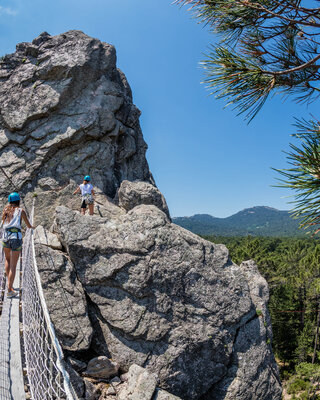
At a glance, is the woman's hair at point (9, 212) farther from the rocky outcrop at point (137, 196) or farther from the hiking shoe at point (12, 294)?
the rocky outcrop at point (137, 196)

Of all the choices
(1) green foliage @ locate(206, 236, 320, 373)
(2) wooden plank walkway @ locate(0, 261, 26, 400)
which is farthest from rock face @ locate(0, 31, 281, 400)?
(1) green foliage @ locate(206, 236, 320, 373)

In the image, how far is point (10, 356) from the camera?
3910 mm

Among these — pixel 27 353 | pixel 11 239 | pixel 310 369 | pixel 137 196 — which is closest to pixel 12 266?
pixel 11 239

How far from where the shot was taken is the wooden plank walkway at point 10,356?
3.28 m

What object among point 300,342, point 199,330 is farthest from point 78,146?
point 300,342

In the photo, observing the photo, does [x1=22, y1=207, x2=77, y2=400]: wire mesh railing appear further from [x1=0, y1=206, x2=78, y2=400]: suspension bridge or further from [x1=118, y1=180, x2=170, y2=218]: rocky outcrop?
[x1=118, y1=180, x2=170, y2=218]: rocky outcrop

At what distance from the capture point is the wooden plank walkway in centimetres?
328

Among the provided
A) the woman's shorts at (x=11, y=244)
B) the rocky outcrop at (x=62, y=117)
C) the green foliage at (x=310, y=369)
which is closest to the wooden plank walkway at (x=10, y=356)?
the woman's shorts at (x=11, y=244)

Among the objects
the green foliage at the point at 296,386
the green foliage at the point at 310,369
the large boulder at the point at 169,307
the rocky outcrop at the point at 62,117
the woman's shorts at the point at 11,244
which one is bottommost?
the green foliage at the point at 296,386

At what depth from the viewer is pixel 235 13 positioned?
4215 mm

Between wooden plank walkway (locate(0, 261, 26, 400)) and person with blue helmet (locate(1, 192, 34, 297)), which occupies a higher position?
person with blue helmet (locate(1, 192, 34, 297))

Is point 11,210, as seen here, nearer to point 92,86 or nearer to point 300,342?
point 92,86

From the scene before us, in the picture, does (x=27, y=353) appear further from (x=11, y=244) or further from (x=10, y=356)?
(x=11, y=244)

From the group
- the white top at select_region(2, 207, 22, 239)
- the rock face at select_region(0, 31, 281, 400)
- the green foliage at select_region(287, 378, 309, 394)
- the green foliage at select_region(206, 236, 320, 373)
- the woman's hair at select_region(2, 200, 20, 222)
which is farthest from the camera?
the green foliage at select_region(206, 236, 320, 373)
